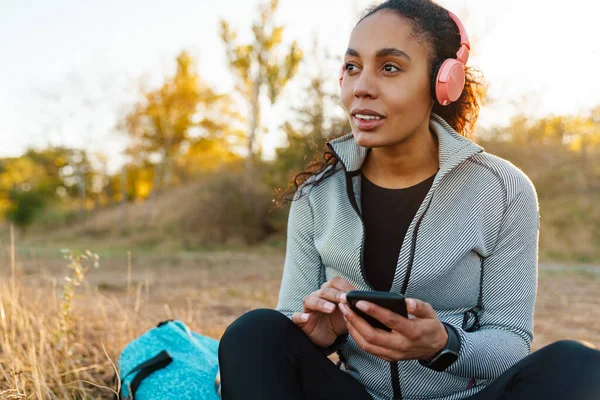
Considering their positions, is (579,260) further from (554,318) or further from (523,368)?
(523,368)

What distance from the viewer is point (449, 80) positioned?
79.4 inches

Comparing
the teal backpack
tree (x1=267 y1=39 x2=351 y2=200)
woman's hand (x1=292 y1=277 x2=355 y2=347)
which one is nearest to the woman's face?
woman's hand (x1=292 y1=277 x2=355 y2=347)

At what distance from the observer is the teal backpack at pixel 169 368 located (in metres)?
2.55

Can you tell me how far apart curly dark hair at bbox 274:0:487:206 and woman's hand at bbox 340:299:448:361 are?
0.72 m

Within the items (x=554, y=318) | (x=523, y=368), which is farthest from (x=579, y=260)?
(x=523, y=368)

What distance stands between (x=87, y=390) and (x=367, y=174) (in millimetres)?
1695

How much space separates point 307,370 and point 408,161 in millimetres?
821

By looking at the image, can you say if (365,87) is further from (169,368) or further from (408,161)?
(169,368)

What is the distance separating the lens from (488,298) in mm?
1968

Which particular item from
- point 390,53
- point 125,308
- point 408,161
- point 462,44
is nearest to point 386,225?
point 408,161

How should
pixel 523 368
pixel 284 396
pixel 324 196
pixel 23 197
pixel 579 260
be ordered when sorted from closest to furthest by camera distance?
1. pixel 523 368
2. pixel 284 396
3. pixel 324 196
4. pixel 579 260
5. pixel 23 197

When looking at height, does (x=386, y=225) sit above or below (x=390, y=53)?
below

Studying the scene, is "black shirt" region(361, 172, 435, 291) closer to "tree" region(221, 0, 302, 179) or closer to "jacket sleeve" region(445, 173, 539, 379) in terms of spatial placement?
"jacket sleeve" region(445, 173, 539, 379)

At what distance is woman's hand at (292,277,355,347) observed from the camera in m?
1.85
